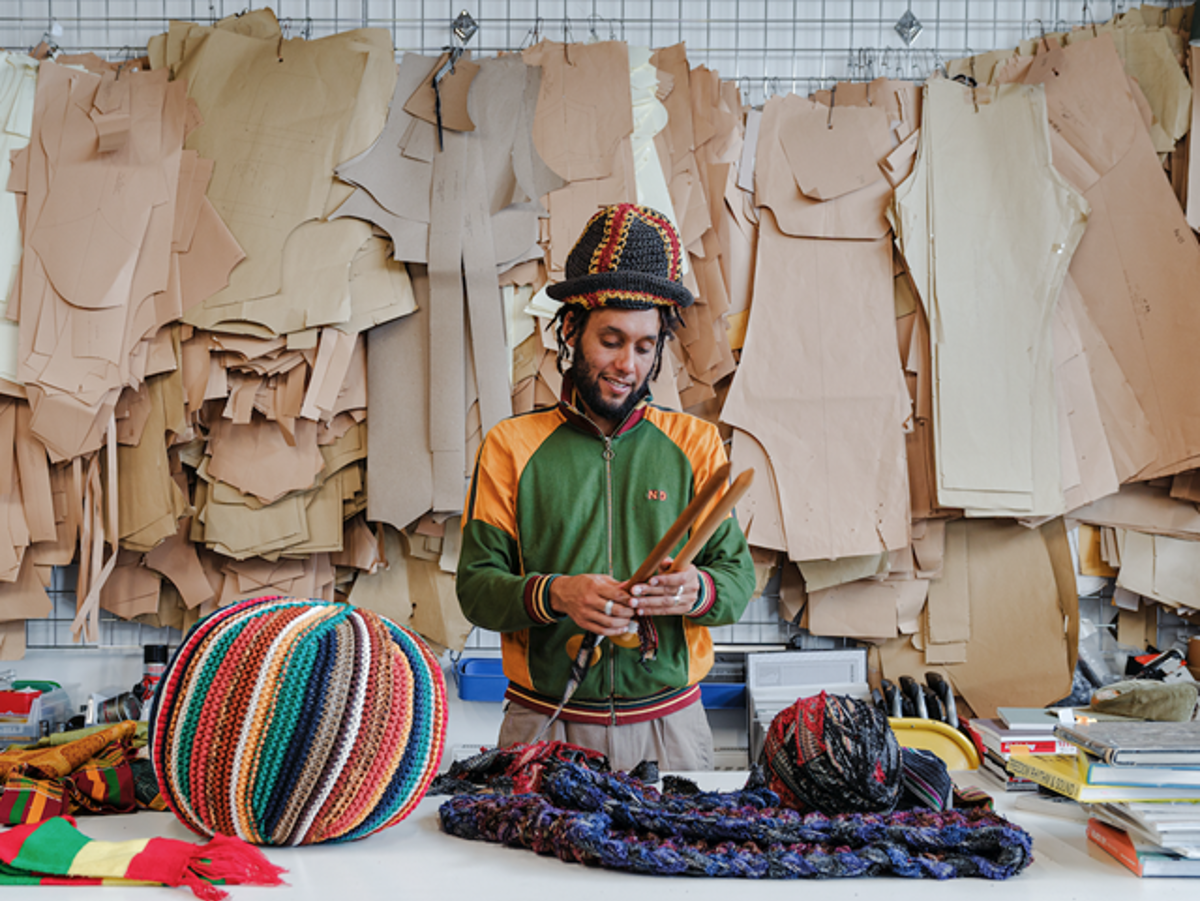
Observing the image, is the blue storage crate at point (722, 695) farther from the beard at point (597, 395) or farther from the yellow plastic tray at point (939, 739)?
the beard at point (597, 395)

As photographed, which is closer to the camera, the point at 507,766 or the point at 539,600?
the point at 507,766

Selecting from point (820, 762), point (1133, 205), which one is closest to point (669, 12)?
point (1133, 205)

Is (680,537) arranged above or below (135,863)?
above

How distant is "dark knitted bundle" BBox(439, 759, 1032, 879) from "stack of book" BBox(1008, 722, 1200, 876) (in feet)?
0.33

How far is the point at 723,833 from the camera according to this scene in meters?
0.93

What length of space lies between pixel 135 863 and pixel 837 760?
0.68 m

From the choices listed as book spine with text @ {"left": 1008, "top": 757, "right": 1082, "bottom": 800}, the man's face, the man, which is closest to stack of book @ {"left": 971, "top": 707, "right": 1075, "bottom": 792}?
book spine with text @ {"left": 1008, "top": 757, "right": 1082, "bottom": 800}

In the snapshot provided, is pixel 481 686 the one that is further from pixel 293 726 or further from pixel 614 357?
pixel 293 726

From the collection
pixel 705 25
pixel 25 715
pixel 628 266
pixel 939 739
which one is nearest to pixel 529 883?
pixel 628 266

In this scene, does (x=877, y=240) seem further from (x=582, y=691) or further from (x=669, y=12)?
(x=582, y=691)

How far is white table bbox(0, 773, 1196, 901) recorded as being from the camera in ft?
2.83

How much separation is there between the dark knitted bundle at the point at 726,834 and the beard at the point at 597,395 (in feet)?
2.19

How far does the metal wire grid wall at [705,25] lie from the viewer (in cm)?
276

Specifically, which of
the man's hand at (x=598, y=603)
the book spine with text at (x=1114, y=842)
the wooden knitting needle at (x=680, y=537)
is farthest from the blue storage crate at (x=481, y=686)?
the book spine with text at (x=1114, y=842)
